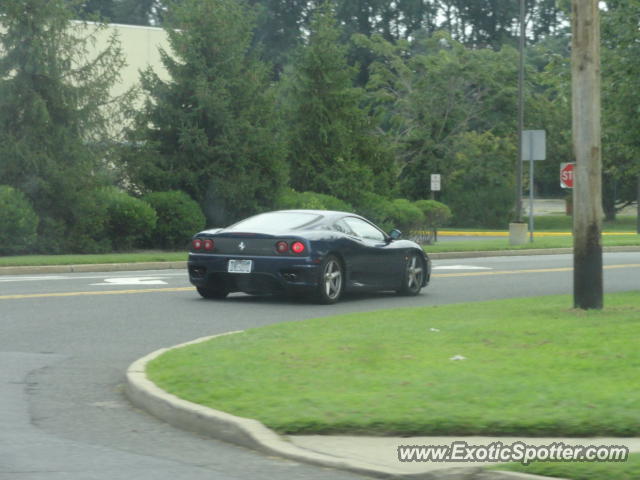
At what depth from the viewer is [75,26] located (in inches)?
1179

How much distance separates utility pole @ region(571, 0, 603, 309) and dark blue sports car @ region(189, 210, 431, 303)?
4.04 m

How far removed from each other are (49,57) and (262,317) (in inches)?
652

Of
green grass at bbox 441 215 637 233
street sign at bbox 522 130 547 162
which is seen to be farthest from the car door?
green grass at bbox 441 215 637 233

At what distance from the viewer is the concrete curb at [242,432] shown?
5.91 m

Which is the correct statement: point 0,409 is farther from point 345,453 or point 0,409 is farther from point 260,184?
point 260,184

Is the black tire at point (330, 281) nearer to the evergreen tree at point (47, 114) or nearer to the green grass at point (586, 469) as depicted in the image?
the green grass at point (586, 469)

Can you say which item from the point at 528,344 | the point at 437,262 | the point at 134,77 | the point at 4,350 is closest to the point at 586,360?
the point at 528,344

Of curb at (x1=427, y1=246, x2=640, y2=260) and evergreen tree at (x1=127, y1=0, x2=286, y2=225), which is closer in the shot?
curb at (x1=427, y1=246, x2=640, y2=260)

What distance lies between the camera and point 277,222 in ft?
53.0

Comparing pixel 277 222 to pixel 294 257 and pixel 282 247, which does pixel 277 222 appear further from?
pixel 294 257

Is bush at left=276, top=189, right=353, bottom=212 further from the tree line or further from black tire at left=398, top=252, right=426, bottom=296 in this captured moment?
black tire at left=398, top=252, right=426, bottom=296

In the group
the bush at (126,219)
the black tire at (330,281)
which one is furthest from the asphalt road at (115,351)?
the bush at (126,219)

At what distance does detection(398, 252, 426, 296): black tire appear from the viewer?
17.3 m

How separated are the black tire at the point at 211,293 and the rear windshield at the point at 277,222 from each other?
2.93 ft
